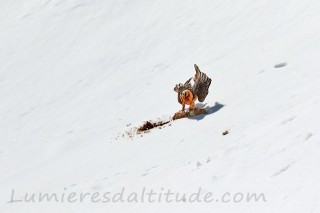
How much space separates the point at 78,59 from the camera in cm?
2422

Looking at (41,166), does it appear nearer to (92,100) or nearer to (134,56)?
(92,100)

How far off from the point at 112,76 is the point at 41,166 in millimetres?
8036

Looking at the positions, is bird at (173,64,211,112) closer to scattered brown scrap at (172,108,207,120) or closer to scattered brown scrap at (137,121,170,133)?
scattered brown scrap at (172,108,207,120)

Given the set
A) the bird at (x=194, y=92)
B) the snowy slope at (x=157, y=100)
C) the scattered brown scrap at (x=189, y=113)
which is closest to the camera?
the snowy slope at (x=157, y=100)

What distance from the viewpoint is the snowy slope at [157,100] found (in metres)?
8.60

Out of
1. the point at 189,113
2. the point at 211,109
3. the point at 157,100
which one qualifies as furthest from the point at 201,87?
the point at 157,100

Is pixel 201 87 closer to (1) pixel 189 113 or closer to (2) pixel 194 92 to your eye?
(2) pixel 194 92

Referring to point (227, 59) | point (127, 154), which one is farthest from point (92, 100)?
point (127, 154)

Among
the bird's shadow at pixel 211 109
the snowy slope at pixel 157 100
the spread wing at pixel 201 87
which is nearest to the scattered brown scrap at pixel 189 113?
the bird's shadow at pixel 211 109

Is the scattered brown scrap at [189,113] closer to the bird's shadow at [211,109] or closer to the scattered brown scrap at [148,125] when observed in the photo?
the bird's shadow at [211,109]

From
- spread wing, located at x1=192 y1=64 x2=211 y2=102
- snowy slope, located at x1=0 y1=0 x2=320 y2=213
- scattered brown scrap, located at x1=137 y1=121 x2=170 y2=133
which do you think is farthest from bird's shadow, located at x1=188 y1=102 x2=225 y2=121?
scattered brown scrap, located at x1=137 y1=121 x2=170 y2=133

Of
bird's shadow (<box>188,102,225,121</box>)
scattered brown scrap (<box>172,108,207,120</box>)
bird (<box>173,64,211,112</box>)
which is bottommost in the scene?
bird's shadow (<box>188,102,225,121</box>)

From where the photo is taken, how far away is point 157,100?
17.0 m

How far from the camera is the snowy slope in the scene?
339 inches
